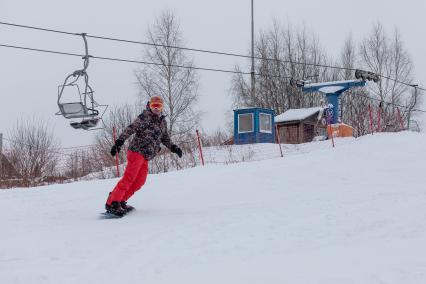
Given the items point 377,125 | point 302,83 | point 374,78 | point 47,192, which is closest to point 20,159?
point 47,192

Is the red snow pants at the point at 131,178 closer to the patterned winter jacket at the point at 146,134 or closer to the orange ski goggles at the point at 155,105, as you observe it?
the patterned winter jacket at the point at 146,134

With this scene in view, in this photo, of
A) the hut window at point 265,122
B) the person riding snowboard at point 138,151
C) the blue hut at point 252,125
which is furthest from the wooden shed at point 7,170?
the hut window at point 265,122

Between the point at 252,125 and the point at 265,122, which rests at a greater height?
the point at 265,122

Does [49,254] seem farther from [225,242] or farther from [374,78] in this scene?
[374,78]

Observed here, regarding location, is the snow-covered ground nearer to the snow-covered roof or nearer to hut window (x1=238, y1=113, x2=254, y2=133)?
hut window (x1=238, y1=113, x2=254, y2=133)

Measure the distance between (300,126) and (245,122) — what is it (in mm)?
5256

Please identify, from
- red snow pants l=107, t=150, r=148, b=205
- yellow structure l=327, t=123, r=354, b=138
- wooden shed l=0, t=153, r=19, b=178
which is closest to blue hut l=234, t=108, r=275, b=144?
yellow structure l=327, t=123, r=354, b=138

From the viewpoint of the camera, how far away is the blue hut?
2552 centimetres

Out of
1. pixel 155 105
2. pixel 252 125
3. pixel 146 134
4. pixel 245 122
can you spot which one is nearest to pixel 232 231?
pixel 146 134

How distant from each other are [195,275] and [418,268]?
1733 mm

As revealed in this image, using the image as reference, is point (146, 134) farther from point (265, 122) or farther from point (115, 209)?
point (265, 122)

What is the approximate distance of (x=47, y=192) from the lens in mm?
10289

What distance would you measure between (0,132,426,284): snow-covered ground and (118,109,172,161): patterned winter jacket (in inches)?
33.7

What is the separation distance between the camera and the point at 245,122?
26031mm
